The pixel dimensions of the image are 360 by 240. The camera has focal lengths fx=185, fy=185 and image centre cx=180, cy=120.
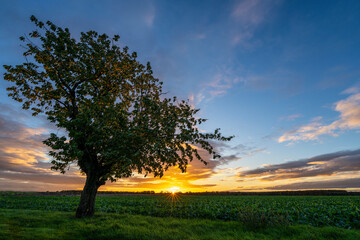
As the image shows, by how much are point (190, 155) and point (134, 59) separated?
42.4 ft

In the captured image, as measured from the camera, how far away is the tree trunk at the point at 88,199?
1706 cm

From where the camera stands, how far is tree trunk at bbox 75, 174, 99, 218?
17.1 metres

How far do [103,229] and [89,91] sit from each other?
13535mm

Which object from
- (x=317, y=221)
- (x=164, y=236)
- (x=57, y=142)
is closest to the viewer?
(x=164, y=236)

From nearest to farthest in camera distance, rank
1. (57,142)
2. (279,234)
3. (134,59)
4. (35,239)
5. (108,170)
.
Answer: (35,239) < (279,234) < (57,142) < (108,170) < (134,59)

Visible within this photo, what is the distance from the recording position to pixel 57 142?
48.3 feet

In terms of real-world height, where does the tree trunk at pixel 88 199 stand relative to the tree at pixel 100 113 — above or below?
below

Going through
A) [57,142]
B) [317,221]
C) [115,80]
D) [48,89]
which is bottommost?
[317,221]

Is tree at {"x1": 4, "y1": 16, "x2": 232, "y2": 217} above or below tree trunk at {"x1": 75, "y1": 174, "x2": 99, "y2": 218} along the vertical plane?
above

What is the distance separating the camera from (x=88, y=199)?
17.5 m

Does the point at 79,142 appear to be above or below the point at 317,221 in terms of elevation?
above

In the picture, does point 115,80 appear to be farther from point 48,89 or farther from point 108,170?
point 108,170

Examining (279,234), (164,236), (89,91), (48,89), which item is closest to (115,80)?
(89,91)

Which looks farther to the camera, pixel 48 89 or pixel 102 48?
pixel 102 48
